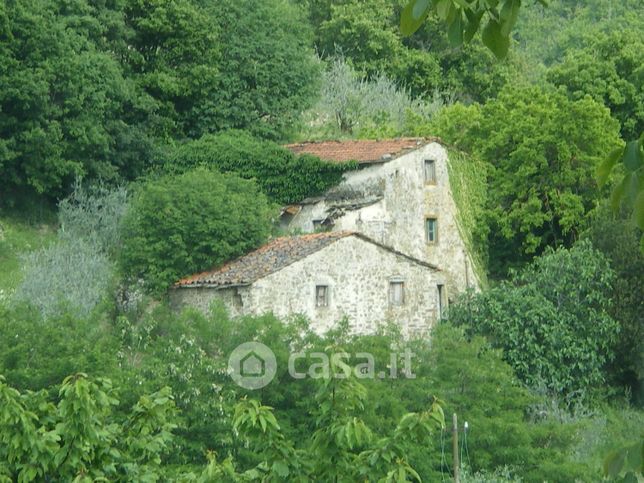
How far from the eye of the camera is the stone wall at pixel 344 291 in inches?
1216

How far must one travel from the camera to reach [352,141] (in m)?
37.0

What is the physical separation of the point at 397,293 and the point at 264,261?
3339mm

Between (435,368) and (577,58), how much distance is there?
51.5 ft

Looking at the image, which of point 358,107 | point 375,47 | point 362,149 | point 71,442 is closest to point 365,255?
point 362,149

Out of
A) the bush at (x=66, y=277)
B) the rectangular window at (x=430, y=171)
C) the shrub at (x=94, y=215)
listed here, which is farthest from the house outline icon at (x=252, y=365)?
the rectangular window at (x=430, y=171)

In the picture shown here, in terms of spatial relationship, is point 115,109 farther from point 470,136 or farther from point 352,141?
point 470,136

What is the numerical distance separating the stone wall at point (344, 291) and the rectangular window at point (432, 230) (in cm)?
217

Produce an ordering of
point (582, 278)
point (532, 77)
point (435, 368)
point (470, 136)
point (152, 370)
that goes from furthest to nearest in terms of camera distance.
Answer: point (532, 77) → point (470, 136) → point (582, 278) → point (435, 368) → point (152, 370)

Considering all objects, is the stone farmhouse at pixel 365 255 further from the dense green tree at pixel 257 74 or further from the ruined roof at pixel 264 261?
the dense green tree at pixel 257 74

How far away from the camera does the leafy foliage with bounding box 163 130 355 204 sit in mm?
34906

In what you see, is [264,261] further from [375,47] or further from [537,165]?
[375,47]

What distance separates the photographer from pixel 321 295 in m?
31.7

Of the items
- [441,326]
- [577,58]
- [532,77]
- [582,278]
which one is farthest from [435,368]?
[532,77]

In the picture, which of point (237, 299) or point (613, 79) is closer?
point (237, 299)
